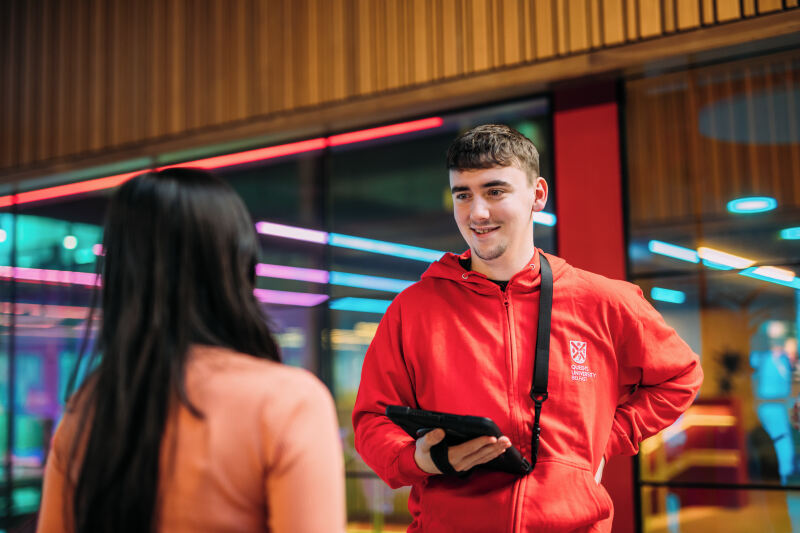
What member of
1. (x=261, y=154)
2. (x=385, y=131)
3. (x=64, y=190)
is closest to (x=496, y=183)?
(x=385, y=131)

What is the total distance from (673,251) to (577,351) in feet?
6.48

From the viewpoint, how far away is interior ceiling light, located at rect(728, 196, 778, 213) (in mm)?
3670

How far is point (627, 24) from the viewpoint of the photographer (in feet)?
12.3

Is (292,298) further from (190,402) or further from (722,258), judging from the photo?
(190,402)

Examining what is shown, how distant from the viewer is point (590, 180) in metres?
4.02

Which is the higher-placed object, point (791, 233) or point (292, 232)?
point (292, 232)

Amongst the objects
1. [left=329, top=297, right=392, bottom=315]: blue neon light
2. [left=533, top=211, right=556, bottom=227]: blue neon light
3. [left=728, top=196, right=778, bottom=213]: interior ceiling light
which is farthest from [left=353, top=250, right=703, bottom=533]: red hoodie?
[left=329, top=297, right=392, bottom=315]: blue neon light

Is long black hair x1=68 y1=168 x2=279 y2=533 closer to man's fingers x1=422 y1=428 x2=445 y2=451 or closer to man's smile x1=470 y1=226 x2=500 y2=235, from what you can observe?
man's fingers x1=422 y1=428 x2=445 y2=451

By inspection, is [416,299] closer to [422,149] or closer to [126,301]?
[126,301]

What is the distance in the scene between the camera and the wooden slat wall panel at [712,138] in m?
3.65

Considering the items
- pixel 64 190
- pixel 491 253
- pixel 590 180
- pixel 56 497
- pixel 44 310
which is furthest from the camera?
pixel 44 310

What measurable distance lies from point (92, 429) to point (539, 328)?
50.6 inches

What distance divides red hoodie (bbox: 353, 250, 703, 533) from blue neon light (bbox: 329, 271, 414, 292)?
2255 millimetres

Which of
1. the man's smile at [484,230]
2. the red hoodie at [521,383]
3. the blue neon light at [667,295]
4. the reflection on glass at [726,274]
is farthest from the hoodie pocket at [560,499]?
the blue neon light at [667,295]
